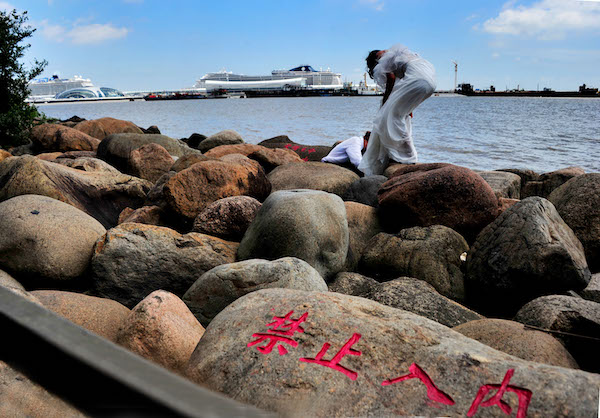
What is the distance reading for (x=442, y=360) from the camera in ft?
5.46

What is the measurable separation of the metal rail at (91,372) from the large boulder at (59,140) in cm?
976

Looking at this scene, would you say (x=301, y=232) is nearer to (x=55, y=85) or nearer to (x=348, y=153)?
(x=348, y=153)

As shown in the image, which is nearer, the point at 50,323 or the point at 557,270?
the point at 50,323

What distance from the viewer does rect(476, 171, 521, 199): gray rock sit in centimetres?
612

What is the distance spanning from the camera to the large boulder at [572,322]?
8.03 ft

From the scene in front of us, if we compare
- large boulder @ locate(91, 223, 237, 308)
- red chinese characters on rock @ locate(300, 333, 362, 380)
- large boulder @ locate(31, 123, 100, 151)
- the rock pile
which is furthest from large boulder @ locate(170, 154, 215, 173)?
red chinese characters on rock @ locate(300, 333, 362, 380)

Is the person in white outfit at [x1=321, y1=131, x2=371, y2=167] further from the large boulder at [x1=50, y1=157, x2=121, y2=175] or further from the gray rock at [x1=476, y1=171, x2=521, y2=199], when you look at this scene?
the large boulder at [x1=50, y1=157, x2=121, y2=175]

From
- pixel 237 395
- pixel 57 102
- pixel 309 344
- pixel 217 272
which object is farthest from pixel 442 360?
pixel 57 102

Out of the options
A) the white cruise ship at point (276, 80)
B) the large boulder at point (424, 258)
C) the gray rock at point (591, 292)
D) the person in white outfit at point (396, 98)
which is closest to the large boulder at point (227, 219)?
the large boulder at point (424, 258)

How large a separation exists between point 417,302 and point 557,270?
44.4 inches

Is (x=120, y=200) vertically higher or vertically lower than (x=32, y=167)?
lower

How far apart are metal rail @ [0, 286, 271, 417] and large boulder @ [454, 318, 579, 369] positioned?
227 cm

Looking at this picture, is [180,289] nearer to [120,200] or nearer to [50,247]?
[50,247]

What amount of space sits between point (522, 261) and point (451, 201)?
1.09 metres
